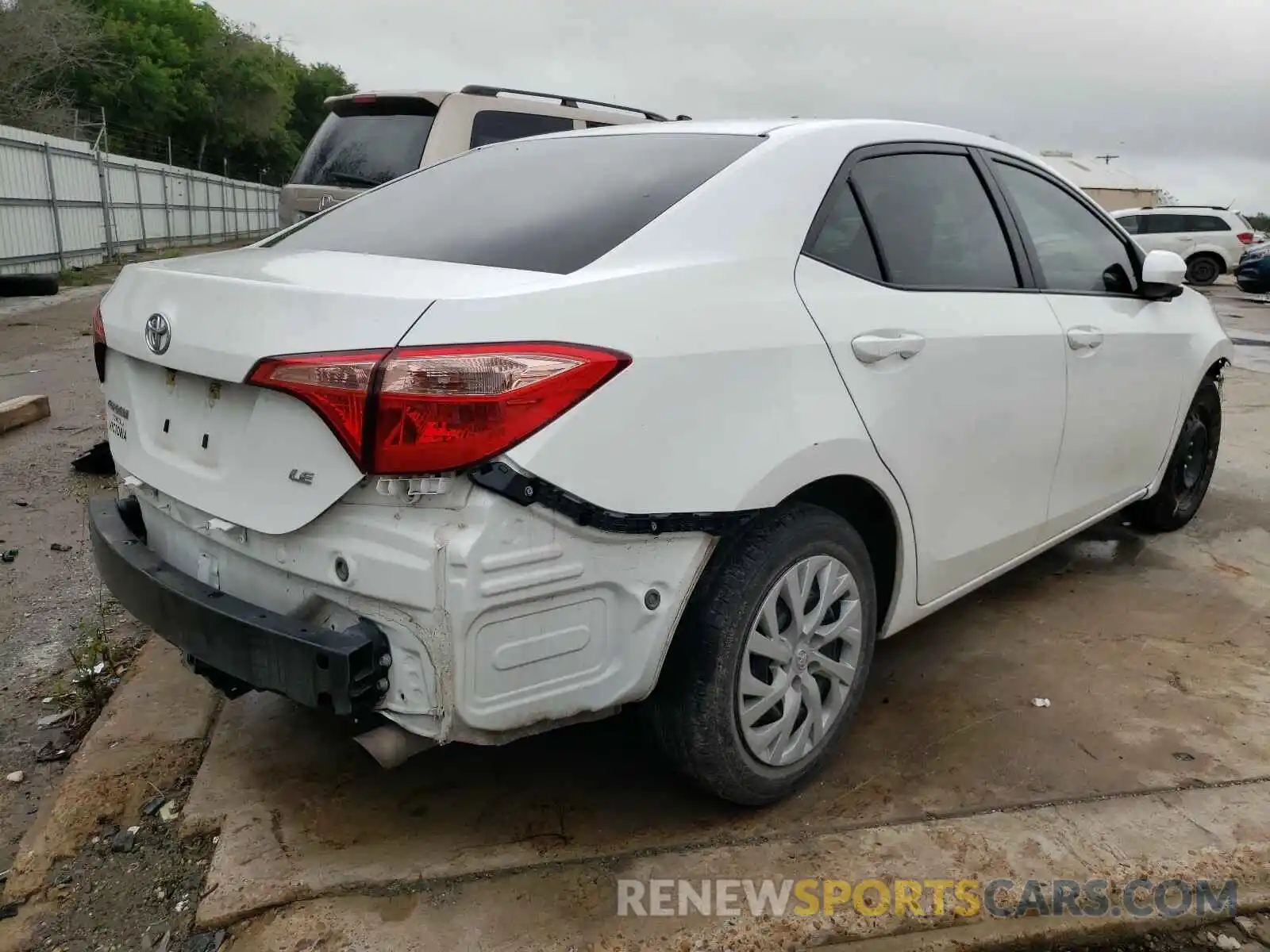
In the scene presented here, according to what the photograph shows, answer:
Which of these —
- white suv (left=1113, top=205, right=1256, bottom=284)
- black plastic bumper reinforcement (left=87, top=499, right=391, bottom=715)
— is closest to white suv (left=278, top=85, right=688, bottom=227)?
black plastic bumper reinforcement (left=87, top=499, right=391, bottom=715)

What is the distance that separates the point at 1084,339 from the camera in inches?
131

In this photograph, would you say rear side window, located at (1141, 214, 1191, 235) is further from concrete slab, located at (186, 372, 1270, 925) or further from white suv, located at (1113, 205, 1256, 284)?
concrete slab, located at (186, 372, 1270, 925)

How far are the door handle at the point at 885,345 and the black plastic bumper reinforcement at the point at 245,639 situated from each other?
4.16ft

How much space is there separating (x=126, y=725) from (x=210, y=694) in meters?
0.24

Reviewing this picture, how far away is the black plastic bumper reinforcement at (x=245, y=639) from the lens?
6.23 feet

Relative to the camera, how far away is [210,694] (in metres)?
3.07

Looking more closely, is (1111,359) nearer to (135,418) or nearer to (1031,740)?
(1031,740)

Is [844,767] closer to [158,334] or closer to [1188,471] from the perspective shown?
[158,334]

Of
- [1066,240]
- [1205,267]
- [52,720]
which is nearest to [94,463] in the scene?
[52,720]

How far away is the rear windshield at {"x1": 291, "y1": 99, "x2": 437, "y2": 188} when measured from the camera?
705 cm

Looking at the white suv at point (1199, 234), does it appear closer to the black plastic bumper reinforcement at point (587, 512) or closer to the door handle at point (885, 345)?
the door handle at point (885, 345)

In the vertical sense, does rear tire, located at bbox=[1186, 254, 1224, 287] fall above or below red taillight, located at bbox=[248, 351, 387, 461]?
below

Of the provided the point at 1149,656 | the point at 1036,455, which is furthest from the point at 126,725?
the point at 1149,656

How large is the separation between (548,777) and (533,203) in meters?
Answer: 1.43
